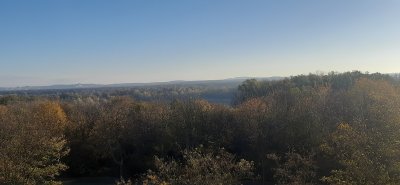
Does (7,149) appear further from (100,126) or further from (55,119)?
(55,119)

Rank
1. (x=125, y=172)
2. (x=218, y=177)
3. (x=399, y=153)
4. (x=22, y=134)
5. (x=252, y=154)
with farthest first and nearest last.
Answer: (x=125, y=172)
(x=252, y=154)
(x=22, y=134)
(x=218, y=177)
(x=399, y=153)

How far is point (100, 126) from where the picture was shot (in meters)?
65.1

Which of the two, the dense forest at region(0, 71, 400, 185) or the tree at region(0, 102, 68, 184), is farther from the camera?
the dense forest at region(0, 71, 400, 185)

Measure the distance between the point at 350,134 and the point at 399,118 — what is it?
341 cm

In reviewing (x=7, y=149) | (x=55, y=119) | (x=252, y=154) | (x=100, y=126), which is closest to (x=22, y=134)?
(x=7, y=149)

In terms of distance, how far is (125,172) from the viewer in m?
68.4

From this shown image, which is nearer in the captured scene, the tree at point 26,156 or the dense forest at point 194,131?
the tree at point 26,156

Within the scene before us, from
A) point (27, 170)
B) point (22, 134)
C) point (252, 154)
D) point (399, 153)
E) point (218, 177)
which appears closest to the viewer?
point (399, 153)

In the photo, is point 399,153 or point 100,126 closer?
point 399,153

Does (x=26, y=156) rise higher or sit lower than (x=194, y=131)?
higher

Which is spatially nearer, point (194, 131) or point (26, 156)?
point (26, 156)

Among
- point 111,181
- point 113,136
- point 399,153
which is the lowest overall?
point 111,181

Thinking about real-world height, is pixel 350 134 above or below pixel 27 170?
above

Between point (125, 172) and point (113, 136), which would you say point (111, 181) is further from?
point (113, 136)
